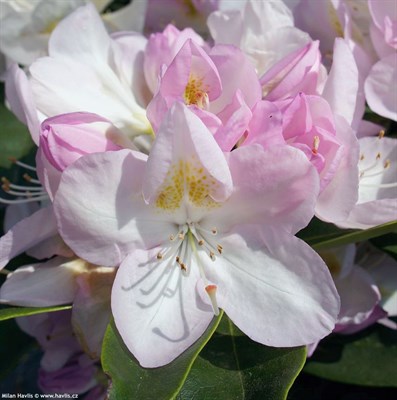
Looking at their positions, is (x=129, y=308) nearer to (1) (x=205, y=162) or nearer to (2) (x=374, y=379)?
(1) (x=205, y=162)

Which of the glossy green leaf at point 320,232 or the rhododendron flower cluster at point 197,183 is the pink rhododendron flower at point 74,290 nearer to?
the rhododendron flower cluster at point 197,183

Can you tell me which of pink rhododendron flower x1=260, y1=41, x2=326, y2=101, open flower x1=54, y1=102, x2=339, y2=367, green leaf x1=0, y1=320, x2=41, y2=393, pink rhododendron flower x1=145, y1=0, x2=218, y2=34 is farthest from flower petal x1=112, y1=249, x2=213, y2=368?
pink rhododendron flower x1=145, y1=0, x2=218, y2=34

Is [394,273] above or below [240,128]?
below

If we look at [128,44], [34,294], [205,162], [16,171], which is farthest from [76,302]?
[16,171]

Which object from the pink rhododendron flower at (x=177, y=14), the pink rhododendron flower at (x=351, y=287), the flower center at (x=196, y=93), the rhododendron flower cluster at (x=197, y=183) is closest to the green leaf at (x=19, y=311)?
the rhododendron flower cluster at (x=197, y=183)

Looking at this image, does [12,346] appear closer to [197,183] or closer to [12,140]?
[12,140]

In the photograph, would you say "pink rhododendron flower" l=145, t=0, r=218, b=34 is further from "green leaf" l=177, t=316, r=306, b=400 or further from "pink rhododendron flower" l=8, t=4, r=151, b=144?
"green leaf" l=177, t=316, r=306, b=400
